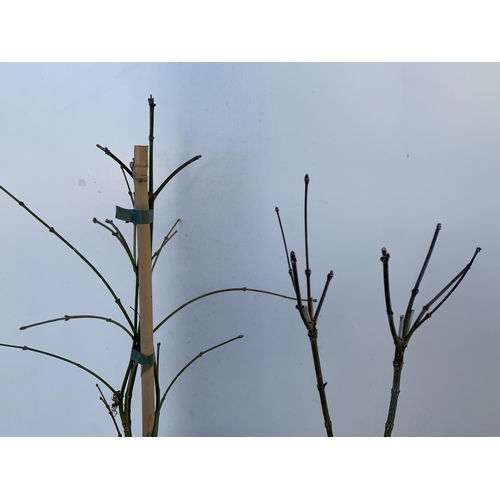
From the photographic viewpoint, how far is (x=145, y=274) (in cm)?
83

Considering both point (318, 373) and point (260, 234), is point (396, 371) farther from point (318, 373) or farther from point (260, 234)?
point (260, 234)

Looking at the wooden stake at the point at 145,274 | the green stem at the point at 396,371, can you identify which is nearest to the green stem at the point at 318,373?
the green stem at the point at 396,371

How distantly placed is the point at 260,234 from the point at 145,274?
0.34 metres

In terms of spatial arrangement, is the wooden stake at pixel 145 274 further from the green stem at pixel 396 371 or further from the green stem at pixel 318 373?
the green stem at pixel 396 371

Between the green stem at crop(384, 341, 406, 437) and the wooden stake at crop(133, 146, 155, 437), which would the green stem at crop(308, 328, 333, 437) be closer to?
the green stem at crop(384, 341, 406, 437)

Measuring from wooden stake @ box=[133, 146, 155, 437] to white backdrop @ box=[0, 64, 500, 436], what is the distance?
24 centimetres

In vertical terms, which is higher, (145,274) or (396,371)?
(145,274)

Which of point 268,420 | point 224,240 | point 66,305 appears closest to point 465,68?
point 224,240

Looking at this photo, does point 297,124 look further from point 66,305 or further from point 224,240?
point 66,305

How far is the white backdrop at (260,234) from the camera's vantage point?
3.36 feet

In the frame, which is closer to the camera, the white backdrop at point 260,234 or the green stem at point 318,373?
the green stem at point 318,373

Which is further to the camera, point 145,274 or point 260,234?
point 260,234

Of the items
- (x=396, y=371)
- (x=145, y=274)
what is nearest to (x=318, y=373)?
(x=396, y=371)

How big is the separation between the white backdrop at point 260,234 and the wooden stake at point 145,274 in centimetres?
24
